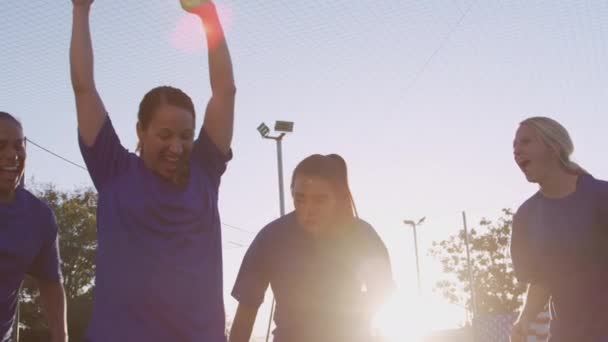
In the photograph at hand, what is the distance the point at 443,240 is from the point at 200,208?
54467 mm

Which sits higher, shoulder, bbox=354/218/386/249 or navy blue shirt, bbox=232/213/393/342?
shoulder, bbox=354/218/386/249

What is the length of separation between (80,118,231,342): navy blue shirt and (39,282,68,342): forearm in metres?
1.39

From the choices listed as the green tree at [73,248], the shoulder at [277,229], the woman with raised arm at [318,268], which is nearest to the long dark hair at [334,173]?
the woman with raised arm at [318,268]

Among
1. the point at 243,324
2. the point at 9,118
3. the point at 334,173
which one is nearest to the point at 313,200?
the point at 334,173

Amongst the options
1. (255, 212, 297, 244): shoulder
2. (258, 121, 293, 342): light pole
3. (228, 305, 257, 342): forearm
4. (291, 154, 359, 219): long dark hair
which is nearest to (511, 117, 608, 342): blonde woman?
(291, 154, 359, 219): long dark hair

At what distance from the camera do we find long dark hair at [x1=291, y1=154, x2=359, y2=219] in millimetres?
4199

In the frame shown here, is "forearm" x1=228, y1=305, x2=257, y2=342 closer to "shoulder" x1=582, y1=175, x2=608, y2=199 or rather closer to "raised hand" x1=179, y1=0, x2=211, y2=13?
"raised hand" x1=179, y1=0, x2=211, y2=13

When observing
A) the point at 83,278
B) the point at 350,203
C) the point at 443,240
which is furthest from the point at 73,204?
the point at 350,203

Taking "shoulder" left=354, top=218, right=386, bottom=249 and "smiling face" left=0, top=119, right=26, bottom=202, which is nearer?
"smiling face" left=0, top=119, right=26, bottom=202

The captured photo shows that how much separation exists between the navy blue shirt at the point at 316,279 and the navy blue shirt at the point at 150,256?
1348mm

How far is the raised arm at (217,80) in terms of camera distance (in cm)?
287

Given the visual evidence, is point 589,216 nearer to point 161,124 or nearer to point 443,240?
point 161,124

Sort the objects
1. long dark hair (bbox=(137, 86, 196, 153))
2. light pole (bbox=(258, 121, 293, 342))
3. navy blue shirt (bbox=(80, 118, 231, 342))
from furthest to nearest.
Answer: light pole (bbox=(258, 121, 293, 342)) < long dark hair (bbox=(137, 86, 196, 153)) < navy blue shirt (bbox=(80, 118, 231, 342))

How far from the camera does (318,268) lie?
4.22 metres
